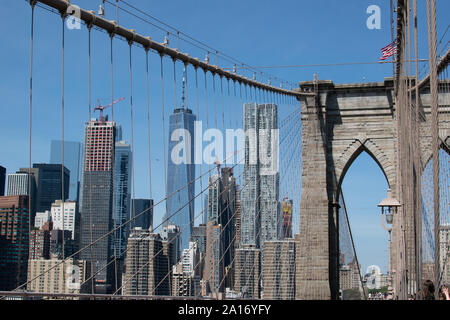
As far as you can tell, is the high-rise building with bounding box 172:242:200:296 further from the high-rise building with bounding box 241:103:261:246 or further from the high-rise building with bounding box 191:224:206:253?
the high-rise building with bounding box 241:103:261:246

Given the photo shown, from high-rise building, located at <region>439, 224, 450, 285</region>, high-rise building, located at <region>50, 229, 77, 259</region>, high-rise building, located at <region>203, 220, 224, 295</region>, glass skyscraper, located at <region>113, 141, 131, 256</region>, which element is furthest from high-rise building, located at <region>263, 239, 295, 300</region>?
glass skyscraper, located at <region>113, 141, 131, 256</region>

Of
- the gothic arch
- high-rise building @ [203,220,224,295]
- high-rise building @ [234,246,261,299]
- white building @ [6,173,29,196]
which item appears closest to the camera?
high-rise building @ [203,220,224,295]

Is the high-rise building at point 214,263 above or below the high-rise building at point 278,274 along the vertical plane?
above

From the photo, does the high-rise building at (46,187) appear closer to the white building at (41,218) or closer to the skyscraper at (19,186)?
the skyscraper at (19,186)

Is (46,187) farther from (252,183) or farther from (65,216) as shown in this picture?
(252,183)

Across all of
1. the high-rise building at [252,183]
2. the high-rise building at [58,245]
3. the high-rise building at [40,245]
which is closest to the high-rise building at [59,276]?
the high-rise building at [40,245]

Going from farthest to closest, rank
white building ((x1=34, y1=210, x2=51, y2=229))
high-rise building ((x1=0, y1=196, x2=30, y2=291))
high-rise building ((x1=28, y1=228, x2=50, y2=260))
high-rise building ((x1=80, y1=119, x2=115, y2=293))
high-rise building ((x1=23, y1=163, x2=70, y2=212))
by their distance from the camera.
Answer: high-rise building ((x1=23, y1=163, x2=70, y2=212)) < white building ((x1=34, y1=210, x2=51, y2=229)) < high-rise building ((x1=80, y1=119, x2=115, y2=293)) < high-rise building ((x1=28, y1=228, x2=50, y2=260)) < high-rise building ((x1=0, y1=196, x2=30, y2=291))

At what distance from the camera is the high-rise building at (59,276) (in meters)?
82.0

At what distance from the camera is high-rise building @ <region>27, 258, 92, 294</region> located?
8200cm

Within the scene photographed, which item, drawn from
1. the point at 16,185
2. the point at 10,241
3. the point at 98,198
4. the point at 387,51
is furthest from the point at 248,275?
the point at 98,198

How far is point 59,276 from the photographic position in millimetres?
90688

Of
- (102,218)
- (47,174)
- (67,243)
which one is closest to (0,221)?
(67,243)
